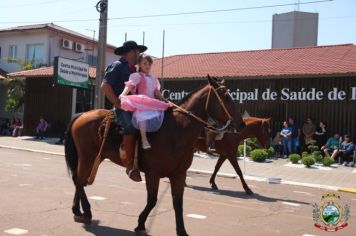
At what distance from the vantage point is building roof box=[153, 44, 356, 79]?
68.3 ft

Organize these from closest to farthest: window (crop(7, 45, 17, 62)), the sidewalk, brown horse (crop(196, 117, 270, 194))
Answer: brown horse (crop(196, 117, 270, 194)), the sidewalk, window (crop(7, 45, 17, 62))

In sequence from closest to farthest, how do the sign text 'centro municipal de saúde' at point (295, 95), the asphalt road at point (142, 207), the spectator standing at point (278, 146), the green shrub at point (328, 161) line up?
the asphalt road at point (142, 207)
the green shrub at point (328, 161)
the sign text 'centro municipal de saúde' at point (295, 95)
the spectator standing at point (278, 146)

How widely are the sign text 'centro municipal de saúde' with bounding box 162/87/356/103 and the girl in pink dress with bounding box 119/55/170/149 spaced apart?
47.9 feet

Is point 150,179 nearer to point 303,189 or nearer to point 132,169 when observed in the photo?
point 132,169

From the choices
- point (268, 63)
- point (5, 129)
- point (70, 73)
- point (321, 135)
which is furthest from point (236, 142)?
point (5, 129)

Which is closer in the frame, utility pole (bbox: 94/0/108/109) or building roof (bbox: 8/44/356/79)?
utility pole (bbox: 94/0/108/109)

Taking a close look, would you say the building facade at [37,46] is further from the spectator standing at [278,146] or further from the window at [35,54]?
the spectator standing at [278,146]

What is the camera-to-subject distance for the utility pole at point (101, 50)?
19.8 m

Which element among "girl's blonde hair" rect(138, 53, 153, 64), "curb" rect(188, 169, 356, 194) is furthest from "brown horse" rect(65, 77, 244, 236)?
"curb" rect(188, 169, 356, 194)

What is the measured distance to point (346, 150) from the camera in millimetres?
18641

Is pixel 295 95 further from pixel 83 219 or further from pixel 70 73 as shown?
pixel 83 219

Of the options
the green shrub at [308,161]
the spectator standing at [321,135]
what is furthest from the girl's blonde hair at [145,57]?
the spectator standing at [321,135]

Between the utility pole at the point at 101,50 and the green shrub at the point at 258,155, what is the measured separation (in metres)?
6.77

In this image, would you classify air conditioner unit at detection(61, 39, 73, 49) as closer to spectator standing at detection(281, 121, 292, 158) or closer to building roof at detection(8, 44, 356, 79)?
building roof at detection(8, 44, 356, 79)
